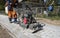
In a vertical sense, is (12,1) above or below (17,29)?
above

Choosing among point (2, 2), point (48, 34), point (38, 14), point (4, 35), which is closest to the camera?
point (48, 34)

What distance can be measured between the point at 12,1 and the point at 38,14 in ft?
18.8

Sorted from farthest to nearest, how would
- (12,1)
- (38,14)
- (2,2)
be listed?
1. (2,2)
2. (38,14)
3. (12,1)

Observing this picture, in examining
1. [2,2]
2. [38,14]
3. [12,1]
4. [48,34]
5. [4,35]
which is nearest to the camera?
[48,34]

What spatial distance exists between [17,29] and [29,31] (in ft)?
3.66

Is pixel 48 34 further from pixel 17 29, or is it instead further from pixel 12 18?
pixel 12 18

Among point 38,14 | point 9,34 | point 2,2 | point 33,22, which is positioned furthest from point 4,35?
point 2,2

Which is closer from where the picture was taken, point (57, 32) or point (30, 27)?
point (57, 32)

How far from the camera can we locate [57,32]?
Answer: 36.2 feet

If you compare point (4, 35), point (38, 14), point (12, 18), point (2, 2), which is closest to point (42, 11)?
point (38, 14)

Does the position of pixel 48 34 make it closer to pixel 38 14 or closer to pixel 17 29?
pixel 17 29

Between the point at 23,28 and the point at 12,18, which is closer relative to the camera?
the point at 23,28

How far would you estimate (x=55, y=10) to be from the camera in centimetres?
2058

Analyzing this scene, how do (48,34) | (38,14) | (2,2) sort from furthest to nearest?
(2,2)
(38,14)
(48,34)
